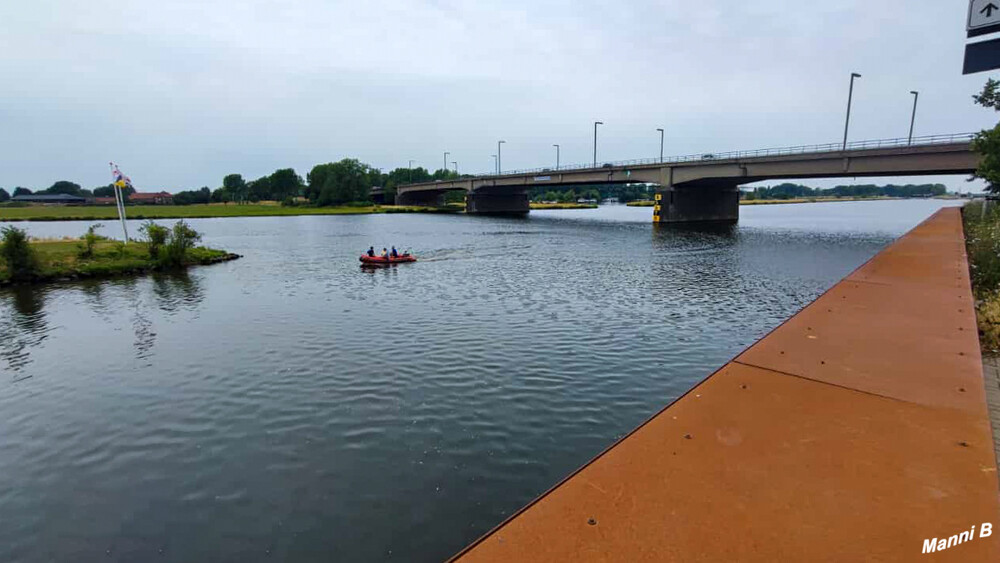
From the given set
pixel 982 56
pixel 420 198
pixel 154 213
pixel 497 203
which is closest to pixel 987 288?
pixel 982 56

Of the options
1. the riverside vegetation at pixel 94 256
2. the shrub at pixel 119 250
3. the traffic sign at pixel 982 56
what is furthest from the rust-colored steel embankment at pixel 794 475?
the shrub at pixel 119 250

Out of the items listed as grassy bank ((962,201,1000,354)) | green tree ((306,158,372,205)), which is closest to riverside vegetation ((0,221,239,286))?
grassy bank ((962,201,1000,354))

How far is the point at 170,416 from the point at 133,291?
21.8 metres

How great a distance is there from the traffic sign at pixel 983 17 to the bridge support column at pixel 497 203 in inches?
4860

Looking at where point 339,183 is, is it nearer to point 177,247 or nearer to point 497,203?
point 497,203

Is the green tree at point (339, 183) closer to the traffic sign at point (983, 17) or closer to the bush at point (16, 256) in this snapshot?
the bush at point (16, 256)

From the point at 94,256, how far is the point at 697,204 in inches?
3133

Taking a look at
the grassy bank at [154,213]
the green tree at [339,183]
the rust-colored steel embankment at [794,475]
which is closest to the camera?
the rust-colored steel embankment at [794,475]

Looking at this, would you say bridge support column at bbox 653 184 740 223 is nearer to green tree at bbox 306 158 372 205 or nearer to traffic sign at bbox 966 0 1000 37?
traffic sign at bbox 966 0 1000 37

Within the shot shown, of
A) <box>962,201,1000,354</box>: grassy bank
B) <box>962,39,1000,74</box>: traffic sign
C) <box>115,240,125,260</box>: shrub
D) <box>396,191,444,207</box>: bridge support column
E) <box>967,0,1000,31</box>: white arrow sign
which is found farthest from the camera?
<box>396,191,444,207</box>: bridge support column

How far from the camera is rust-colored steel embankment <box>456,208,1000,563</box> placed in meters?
3.85

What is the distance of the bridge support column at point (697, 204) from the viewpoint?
78625mm

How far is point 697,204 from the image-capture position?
83.1 metres

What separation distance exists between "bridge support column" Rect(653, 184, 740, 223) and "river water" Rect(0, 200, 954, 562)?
171ft
